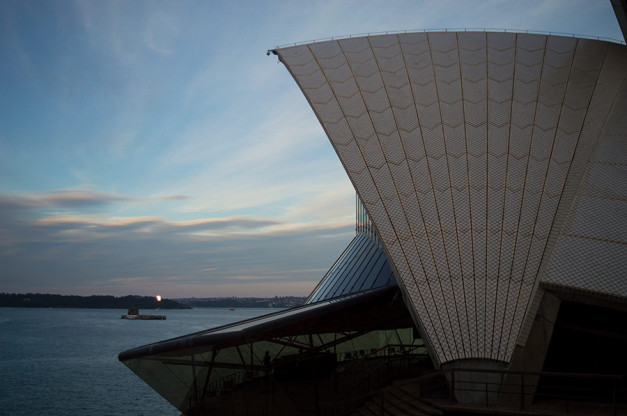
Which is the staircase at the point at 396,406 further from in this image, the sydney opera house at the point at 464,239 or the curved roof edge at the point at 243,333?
the curved roof edge at the point at 243,333

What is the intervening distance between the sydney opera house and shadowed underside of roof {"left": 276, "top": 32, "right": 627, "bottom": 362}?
58mm

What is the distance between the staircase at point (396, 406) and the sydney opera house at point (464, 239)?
3.2 inches

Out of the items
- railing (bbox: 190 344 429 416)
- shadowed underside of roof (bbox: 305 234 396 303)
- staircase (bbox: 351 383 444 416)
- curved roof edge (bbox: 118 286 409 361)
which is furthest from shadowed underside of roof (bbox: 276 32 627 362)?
railing (bbox: 190 344 429 416)

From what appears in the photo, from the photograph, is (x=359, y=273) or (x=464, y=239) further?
(x=359, y=273)

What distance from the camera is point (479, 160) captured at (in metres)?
19.3

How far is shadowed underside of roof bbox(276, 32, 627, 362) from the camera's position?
14.9m

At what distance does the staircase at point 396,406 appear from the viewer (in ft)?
44.4

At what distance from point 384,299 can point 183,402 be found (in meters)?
7.56

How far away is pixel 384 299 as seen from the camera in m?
19.2

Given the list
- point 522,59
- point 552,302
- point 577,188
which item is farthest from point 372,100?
point 552,302

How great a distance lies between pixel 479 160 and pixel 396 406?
9135mm

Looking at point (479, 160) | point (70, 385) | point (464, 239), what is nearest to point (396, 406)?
point (464, 239)

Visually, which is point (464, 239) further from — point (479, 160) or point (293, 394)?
point (293, 394)

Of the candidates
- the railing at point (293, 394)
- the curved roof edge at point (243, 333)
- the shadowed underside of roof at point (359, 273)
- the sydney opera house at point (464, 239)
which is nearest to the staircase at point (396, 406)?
the sydney opera house at point (464, 239)
